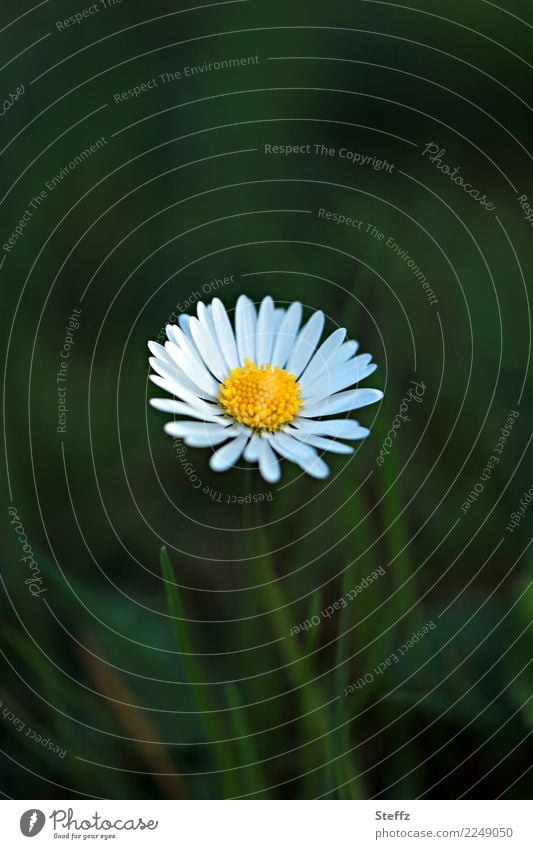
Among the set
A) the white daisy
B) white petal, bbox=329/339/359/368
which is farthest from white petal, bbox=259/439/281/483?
white petal, bbox=329/339/359/368

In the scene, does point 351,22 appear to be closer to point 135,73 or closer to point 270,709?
point 135,73

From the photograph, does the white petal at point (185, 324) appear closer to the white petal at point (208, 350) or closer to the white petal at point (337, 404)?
the white petal at point (208, 350)

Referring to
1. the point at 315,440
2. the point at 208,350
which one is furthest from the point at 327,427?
the point at 208,350

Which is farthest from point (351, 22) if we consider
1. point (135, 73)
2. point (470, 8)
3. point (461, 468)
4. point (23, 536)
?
point (23, 536)

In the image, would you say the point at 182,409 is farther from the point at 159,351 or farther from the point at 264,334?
the point at 264,334

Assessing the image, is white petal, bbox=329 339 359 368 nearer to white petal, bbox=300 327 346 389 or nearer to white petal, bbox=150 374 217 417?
white petal, bbox=300 327 346 389
